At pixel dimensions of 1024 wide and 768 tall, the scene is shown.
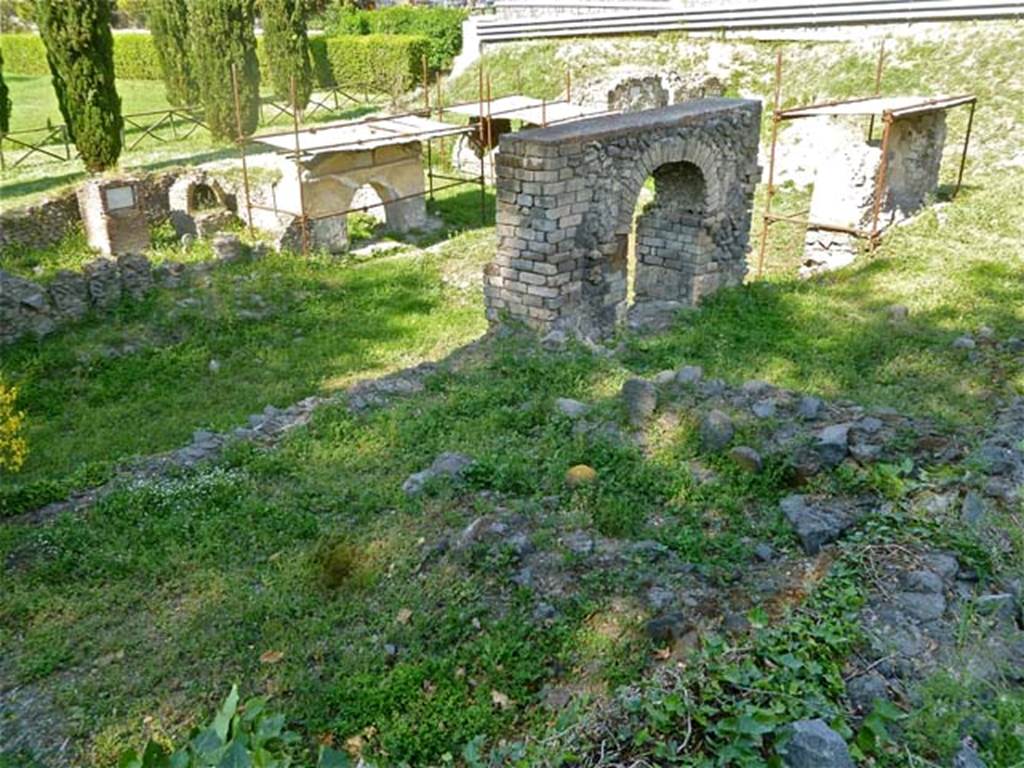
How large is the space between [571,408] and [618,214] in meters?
3.50

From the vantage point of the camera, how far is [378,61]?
26.1 metres

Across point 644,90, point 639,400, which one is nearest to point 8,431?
point 639,400

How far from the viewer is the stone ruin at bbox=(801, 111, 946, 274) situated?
12.5 m

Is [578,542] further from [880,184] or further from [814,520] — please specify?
[880,184]

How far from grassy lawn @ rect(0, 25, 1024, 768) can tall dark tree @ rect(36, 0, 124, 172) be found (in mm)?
7589

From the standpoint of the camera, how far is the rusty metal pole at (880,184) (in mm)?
11461

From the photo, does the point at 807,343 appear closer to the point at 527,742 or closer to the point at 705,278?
the point at 705,278

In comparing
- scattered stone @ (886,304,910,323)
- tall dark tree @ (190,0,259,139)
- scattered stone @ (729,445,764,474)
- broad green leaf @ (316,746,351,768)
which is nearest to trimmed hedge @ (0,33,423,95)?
tall dark tree @ (190,0,259,139)

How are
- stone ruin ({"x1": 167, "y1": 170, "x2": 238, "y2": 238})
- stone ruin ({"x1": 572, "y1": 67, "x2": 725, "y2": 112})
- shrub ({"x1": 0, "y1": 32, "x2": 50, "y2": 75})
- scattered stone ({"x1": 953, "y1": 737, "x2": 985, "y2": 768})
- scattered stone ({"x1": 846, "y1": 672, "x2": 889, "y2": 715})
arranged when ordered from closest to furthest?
scattered stone ({"x1": 953, "y1": 737, "x2": 985, "y2": 768}) → scattered stone ({"x1": 846, "y1": 672, "x2": 889, "y2": 715}) → stone ruin ({"x1": 167, "y1": 170, "x2": 238, "y2": 238}) → stone ruin ({"x1": 572, "y1": 67, "x2": 725, "y2": 112}) → shrub ({"x1": 0, "y1": 32, "x2": 50, "y2": 75})

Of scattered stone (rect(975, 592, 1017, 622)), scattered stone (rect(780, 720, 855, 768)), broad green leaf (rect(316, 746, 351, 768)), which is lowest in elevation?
scattered stone (rect(975, 592, 1017, 622))

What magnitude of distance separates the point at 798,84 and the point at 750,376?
13.6 metres

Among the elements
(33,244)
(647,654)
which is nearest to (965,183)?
(647,654)

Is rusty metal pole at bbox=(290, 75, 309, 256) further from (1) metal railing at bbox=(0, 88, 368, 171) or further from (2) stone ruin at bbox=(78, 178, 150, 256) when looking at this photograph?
(1) metal railing at bbox=(0, 88, 368, 171)

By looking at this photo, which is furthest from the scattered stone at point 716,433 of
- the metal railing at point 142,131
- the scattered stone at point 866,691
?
the metal railing at point 142,131
